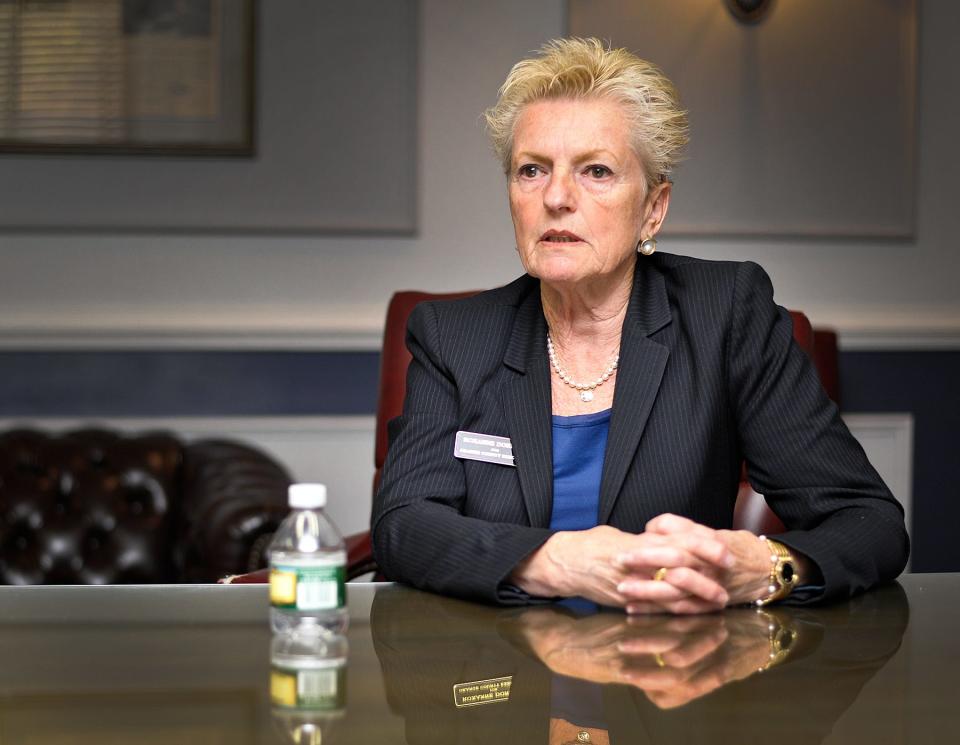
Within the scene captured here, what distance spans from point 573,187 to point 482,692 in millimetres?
1173

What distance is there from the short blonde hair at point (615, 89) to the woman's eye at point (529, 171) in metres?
0.08

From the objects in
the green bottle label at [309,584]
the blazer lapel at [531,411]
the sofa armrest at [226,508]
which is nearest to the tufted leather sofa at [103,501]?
the sofa armrest at [226,508]

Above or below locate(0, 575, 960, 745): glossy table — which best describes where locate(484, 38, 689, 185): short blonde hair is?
above

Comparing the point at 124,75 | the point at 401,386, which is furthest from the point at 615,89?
the point at 124,75

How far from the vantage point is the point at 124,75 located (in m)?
3.85

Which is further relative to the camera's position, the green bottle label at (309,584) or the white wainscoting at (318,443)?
the white wainscoting at (318,443)

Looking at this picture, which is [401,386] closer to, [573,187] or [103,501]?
[573,187]

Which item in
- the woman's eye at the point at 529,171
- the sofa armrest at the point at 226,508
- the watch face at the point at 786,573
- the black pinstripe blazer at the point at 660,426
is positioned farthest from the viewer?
the sofa armrest at the point at 226,508

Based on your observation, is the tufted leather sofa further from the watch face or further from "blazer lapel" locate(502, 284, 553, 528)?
the watch face

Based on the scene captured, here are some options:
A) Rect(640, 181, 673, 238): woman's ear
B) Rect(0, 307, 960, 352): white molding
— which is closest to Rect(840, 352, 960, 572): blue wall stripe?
Rect(0, 307, 960, 352): white molding

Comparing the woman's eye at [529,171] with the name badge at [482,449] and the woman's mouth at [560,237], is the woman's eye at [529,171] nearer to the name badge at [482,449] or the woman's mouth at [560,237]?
the woman's mouth at [560,237]

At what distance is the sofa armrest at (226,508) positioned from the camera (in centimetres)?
322

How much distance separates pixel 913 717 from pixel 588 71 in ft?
4.45

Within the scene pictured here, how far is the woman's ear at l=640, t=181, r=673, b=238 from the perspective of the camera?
221 centimetres
